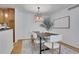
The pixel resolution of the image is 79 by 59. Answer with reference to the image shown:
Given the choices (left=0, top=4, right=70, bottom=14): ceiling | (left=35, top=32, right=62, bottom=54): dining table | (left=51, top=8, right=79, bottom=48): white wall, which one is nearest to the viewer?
(left=0, top=4, right=70, bottom=14): ceiling

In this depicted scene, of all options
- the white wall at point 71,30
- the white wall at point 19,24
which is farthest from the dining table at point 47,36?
the white wall at point 19,24

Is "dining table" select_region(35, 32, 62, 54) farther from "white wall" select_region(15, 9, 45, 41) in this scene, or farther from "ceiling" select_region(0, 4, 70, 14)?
"ceiling" select_region(0, 4, 70, 14)

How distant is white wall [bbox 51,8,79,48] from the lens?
110cm

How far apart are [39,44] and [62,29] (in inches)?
16.5

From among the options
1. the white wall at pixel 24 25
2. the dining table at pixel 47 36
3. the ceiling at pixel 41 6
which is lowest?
the dining table at pixel 47 36

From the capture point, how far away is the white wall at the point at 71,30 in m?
1.10

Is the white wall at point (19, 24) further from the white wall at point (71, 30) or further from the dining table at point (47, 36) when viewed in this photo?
the white wall at point (71, 30)

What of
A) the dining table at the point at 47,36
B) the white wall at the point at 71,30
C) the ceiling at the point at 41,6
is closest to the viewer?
the ceiling at the point at 41,6

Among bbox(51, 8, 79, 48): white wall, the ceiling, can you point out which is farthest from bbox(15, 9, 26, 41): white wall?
bbox(51, 8, 79, 48): white wall
